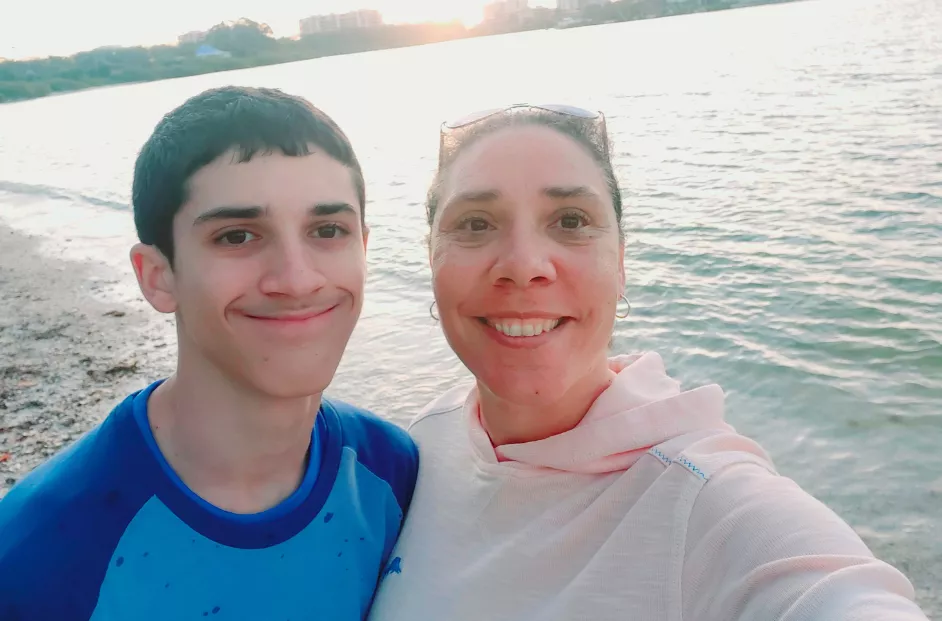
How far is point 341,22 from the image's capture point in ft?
385

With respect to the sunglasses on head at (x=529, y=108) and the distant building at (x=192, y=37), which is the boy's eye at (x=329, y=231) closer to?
the sunglasses on head at (x=529, y=108)

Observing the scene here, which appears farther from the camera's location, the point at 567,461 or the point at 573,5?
the point at 573,5

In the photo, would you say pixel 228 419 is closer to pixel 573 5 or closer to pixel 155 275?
pixel 155 275

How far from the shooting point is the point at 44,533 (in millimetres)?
1891

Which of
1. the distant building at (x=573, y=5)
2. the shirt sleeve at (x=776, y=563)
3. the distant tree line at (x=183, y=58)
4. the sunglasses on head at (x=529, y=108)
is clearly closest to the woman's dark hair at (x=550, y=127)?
the sunglasses on head at (x=529, y=108)

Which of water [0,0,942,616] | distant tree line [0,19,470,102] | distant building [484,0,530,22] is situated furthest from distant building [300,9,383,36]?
water [0,0,942,616]

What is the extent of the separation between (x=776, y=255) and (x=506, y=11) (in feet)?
331

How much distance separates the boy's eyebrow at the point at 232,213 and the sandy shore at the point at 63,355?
13.0 feet

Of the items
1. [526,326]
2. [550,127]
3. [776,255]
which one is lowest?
[776,255]

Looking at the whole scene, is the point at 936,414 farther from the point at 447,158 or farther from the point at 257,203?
the point at 257,203

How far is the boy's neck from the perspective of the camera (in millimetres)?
2174

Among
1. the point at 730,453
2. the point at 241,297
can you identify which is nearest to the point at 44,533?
the point at 241,297

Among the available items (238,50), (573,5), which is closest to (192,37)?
(238,50)

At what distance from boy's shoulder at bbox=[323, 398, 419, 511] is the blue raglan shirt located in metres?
0.09
